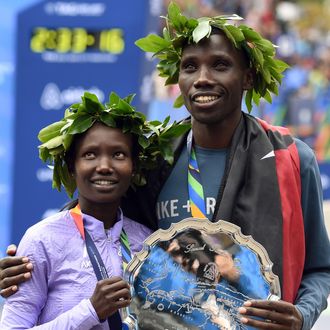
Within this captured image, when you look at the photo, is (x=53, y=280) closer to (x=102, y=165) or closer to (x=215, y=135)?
(x=102, y=165)

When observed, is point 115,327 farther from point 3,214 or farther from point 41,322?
point 3,214

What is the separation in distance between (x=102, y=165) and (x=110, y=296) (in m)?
0.51

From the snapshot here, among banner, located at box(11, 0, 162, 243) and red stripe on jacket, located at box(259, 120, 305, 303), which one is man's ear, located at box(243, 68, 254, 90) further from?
banner, located at box(11, 0, 162, 243)

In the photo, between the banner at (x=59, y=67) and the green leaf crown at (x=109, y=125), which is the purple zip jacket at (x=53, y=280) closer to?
the green leaf crown at (x=109, y=125)

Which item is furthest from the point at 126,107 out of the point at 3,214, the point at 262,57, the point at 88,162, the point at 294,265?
the point at 3,214

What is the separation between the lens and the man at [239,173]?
418 centimetres

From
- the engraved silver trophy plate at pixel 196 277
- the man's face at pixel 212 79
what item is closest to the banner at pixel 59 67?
the man's face at pixel 212 79

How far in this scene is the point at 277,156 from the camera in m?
4.28

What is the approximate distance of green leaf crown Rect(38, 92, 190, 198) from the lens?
4.25 meters

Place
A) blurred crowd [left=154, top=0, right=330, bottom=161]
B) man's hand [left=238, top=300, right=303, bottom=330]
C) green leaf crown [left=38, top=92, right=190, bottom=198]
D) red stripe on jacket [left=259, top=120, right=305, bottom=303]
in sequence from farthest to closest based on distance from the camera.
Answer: blurred crowd [left=154, top=0, right=330, bottom=161] < green leaf crown [left=38, top=92, right=190, bottom=198] < red stripe on jacket [left=259, top=120, right=305, bottom=303] < man's hand [left=238, top=300, right=303, bottom=330]

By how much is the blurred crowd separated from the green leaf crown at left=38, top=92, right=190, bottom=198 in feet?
28.2

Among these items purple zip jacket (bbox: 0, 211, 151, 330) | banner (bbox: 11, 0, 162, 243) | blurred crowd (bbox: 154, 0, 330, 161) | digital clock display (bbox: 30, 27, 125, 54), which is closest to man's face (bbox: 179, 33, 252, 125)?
purple zip jacket (bbox: 0, 211, 151, 330)

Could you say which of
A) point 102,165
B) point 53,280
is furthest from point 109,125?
point 53,280

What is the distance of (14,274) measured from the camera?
13.1ft
